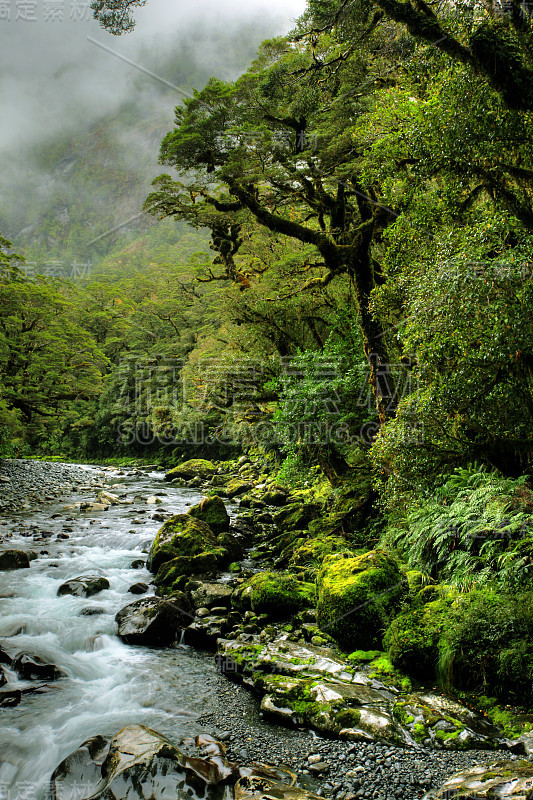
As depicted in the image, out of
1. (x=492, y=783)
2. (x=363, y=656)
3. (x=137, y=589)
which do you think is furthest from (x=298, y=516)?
(x=492, y=783)

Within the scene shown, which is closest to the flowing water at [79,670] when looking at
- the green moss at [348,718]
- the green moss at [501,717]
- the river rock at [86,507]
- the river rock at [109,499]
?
the green moss at [348,718]

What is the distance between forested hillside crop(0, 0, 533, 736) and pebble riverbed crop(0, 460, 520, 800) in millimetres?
1174

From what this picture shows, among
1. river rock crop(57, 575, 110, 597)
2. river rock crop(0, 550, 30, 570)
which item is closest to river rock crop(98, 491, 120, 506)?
river rock crop(0, 550, 30, 570)

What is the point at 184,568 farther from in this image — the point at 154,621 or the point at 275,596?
the point at 275,596

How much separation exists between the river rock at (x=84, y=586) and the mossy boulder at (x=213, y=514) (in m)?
3.28

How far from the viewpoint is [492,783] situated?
3.23m

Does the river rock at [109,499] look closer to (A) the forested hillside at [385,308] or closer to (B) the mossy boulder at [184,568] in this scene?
(A) the forested hillside at [385,308]

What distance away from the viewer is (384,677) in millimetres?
5270

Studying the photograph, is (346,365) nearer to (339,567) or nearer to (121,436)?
(339,567)

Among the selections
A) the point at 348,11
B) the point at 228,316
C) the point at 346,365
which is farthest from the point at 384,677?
the point at 228,316

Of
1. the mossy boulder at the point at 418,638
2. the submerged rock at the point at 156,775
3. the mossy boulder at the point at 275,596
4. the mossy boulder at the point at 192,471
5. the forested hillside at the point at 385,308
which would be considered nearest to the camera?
the submerged rock at the point at 156,775

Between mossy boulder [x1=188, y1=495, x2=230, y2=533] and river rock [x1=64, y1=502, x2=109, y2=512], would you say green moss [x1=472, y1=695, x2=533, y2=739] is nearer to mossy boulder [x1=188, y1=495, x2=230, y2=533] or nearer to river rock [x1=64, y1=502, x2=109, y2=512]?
mossy boulder [x1=188, y1=495, x2=230, y2=533]

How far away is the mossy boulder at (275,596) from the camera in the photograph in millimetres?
7336

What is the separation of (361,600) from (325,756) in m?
2.25
